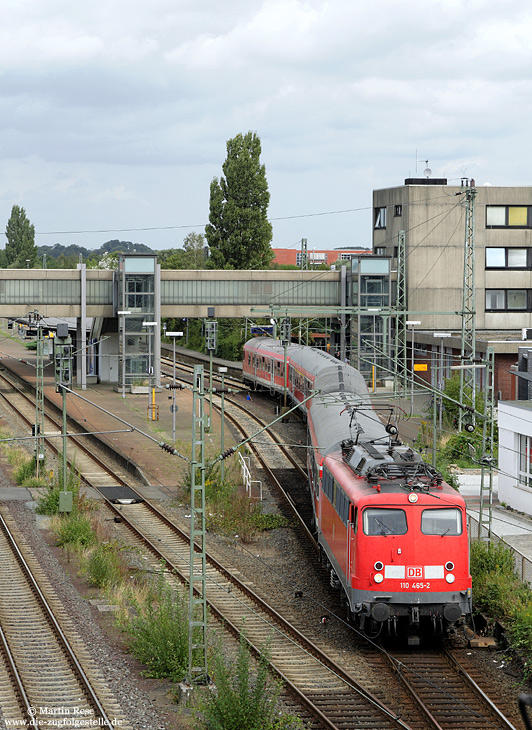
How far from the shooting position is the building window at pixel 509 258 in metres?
66.4

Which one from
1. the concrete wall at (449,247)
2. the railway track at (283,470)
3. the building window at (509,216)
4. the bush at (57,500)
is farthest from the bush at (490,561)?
the building window at (509,216)

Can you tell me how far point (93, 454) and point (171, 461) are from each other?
385 cm

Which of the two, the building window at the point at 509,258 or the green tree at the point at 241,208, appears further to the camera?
the green tree at the point at 241,208

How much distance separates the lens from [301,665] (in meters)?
18.0

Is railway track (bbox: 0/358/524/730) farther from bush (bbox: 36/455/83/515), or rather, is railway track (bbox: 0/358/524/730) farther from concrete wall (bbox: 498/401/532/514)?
concrete wall (bbox: 498/401/532/514)

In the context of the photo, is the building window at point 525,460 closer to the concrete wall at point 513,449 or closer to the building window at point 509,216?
the concrete wall at point 513,449

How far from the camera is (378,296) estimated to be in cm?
6003

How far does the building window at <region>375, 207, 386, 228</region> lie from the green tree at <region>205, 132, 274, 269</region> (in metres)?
9.36

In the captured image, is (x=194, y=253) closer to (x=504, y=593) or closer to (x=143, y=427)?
(x=143, y=427)

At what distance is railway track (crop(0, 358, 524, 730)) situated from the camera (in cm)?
1538

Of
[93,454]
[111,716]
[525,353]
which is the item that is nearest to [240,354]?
[93,454]

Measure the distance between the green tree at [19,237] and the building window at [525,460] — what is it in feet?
335

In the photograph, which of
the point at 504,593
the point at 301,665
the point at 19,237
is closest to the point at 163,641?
the point at 301,665

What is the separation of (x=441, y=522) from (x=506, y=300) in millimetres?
51264
